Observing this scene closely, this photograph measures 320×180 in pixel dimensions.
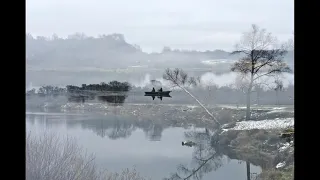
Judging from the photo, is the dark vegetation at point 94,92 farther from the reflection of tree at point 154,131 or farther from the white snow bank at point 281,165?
the white snow bank at point 281,165

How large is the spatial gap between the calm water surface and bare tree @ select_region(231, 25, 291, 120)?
213mm

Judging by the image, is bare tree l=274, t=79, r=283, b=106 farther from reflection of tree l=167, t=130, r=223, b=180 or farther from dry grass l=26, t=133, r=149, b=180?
dry grass l=26, t=133, r=149, b=180

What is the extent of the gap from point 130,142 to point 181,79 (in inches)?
9.9

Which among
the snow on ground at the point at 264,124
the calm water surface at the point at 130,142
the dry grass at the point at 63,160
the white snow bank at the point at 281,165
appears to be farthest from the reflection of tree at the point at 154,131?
the white snow bank at the point at 281,165

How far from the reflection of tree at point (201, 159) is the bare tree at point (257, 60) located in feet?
0.50

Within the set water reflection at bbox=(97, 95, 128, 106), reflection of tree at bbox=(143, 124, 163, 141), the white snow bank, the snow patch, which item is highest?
water reflection at bbox=(97, 95, 128, 106)

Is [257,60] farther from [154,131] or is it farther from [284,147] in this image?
[154,131]

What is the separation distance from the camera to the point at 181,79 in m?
1.15

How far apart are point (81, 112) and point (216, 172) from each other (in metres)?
0.46

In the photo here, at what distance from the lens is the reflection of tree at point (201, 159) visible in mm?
1081

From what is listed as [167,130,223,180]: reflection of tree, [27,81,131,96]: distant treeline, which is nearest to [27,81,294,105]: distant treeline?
[27,81,131,96]: distant treeline

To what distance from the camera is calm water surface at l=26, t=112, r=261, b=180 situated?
1090 mm

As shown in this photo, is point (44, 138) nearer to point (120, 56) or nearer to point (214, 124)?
point (120, 56)

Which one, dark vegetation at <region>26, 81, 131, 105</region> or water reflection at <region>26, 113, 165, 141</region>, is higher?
dark vegetation at <region>26, 81, 131, 105</region>
